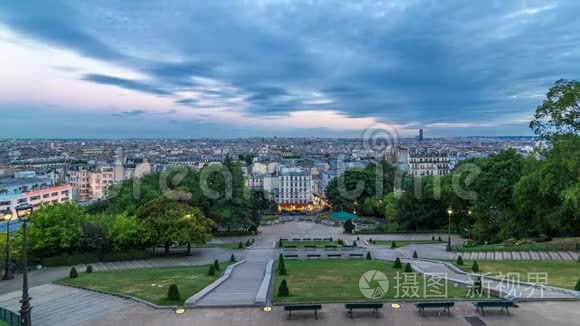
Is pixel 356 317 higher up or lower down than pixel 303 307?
lower down

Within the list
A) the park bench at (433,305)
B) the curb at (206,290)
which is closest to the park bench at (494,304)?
the park bench at (433,305)

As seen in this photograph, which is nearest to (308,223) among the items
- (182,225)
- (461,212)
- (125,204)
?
(461,212)

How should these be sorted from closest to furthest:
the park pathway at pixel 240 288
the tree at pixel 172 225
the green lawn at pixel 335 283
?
the park pathway at pixel 240 288 < the green lawn at pixel 335 283 < the tree at pixel 172 225

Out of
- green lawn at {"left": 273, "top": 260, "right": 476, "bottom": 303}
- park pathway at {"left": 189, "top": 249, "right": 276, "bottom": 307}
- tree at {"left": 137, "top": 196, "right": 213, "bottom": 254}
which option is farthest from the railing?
tree at {"left": 137, "top": 196, "right": 213, "bottom": 254}

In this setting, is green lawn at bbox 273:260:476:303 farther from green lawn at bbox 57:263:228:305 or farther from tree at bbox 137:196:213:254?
tree at bbox 137:196:213:254

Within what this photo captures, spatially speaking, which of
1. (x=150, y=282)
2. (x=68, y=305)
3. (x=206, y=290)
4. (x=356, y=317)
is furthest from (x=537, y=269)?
(x=68, y=305)

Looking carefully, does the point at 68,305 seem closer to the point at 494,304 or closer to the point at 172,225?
the point at 172,225

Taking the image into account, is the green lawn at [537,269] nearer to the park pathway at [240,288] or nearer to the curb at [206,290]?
the park pathway at [240,288]
